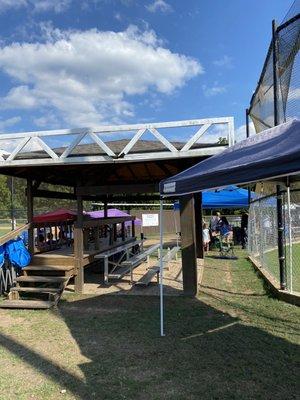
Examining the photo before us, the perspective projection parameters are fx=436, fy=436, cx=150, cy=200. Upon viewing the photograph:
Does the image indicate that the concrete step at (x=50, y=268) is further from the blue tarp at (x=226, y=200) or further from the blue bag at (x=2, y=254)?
the blue tarp at (x=226, y=200)

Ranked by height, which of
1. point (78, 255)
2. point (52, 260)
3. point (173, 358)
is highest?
point (78, 255)

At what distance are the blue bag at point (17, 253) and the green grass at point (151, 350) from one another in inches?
63.5

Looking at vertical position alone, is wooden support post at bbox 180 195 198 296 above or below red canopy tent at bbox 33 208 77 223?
below

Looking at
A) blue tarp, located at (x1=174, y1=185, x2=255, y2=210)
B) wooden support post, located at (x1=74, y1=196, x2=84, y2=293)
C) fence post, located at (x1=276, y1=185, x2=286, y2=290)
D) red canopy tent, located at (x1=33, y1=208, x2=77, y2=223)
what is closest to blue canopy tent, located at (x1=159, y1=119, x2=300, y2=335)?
fence post, located at (x1=276, y1=185, x2=286, y2=290)

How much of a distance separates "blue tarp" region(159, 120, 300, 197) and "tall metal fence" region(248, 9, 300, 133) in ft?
7.21

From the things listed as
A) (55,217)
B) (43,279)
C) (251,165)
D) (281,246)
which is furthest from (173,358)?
(55,217)

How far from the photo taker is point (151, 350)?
5445mm

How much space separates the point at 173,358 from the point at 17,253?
17.7 ft

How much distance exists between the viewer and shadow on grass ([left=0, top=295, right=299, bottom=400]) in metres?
4.21

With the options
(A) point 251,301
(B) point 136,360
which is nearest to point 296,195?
(A) point 251,301

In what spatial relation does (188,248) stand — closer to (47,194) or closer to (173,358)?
(173,358)

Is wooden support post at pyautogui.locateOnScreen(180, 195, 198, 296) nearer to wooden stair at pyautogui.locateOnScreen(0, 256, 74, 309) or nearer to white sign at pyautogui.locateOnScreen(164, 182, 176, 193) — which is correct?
wooden stair at pyautogui.locateOnScreen(0, 256, 74, 309)

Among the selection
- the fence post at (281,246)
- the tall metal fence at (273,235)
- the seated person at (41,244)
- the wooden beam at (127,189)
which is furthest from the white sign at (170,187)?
the seated person at (41,244)

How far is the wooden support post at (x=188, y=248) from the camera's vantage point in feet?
29.2
